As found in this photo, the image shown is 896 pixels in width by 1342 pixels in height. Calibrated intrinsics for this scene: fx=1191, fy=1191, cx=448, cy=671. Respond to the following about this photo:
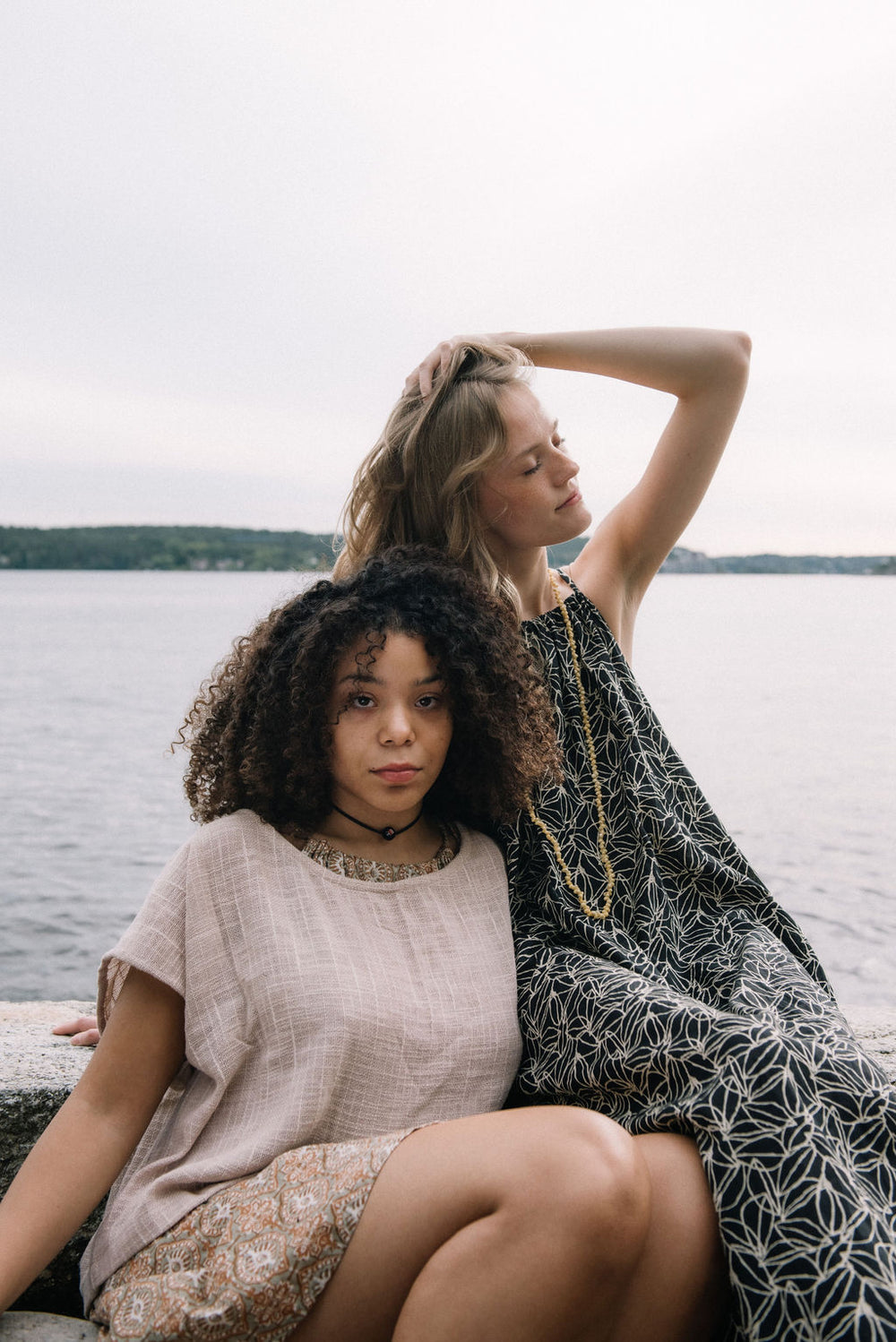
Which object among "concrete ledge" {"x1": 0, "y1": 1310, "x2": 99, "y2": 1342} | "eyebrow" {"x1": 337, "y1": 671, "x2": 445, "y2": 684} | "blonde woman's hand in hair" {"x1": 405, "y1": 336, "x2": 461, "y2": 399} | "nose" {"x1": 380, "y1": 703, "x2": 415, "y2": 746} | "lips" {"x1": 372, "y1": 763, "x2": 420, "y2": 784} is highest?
"blonde woman's hand in hair" {"x1": 405, "y1": 336, "x2": 461, "y2": 399}

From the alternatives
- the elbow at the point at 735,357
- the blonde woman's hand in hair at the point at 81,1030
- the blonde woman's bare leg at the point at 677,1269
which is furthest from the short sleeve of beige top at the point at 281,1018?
the elbow at the point at 735,357

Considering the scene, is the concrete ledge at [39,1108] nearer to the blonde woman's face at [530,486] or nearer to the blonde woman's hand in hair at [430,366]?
the blonde woman's face at [530,486]

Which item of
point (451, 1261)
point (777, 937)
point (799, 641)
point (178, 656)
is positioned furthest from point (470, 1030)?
point (799, 641)

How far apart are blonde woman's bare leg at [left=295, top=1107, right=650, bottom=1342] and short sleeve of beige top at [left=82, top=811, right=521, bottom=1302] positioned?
0.24 metres

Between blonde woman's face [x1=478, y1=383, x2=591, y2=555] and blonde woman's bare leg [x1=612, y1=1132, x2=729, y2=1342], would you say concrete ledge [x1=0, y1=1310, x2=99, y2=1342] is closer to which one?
blonde woman's bare leg [x1=612, y1=1132, x2=729, y2=1342]

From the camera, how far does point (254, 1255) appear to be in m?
1.68

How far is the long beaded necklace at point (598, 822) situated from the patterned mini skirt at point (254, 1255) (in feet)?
2.28

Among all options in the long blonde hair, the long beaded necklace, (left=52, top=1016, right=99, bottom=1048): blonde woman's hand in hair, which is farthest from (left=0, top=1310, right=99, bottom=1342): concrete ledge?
the long blonde hair

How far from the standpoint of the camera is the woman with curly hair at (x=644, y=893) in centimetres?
165

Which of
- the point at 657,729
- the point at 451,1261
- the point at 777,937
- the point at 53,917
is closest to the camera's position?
the point at 451,1261

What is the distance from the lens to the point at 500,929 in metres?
2.25

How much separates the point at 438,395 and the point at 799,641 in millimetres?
33619

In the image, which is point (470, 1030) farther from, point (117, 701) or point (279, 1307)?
point (117, 701)

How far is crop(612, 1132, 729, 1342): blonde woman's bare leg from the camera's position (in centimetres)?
165
